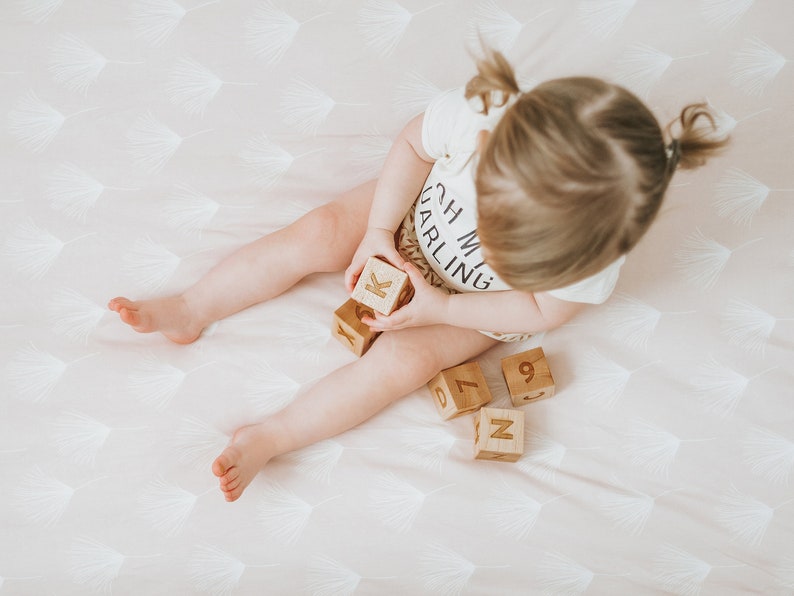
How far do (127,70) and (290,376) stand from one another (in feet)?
1.62

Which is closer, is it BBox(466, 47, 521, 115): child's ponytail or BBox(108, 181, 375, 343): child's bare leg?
BBox(466, 47, 521, 115): child's ponytail

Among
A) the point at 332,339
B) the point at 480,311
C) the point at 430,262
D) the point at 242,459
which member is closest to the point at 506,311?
the point at 480,311

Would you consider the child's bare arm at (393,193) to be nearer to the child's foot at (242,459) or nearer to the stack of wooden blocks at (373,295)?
the stack of wooden blocks at (373,295)

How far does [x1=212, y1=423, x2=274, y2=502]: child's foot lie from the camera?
0.83 metres

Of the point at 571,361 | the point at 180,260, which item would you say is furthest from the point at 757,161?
the point at 180,260

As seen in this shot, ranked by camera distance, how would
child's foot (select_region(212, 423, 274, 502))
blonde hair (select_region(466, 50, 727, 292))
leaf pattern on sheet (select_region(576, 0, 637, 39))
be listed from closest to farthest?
→ blonde hair (select_region(466, 50, 727, 292))
child's foot (select_region(212, 423, 274, 502))
leaf pattern on sheet (select_region(576, 0, 637, 39))

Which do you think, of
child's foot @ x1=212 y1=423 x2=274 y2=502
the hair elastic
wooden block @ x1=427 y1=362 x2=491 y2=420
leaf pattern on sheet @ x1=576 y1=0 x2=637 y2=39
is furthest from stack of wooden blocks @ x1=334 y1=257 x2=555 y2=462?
leaf pattern on sheet @ x1=576 y1=0 x2=637 y2=39

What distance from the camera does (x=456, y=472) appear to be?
89 centimetres

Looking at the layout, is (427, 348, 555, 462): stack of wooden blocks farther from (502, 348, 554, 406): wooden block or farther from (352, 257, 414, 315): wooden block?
(352, 257, 414, 315): wooden block

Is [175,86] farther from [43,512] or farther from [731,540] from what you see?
[731,540]

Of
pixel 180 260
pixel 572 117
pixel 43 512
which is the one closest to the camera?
pixel 572 117

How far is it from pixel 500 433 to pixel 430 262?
0.25 meters

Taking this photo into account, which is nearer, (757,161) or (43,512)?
(43,512)

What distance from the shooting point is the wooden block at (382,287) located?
2.72ft
